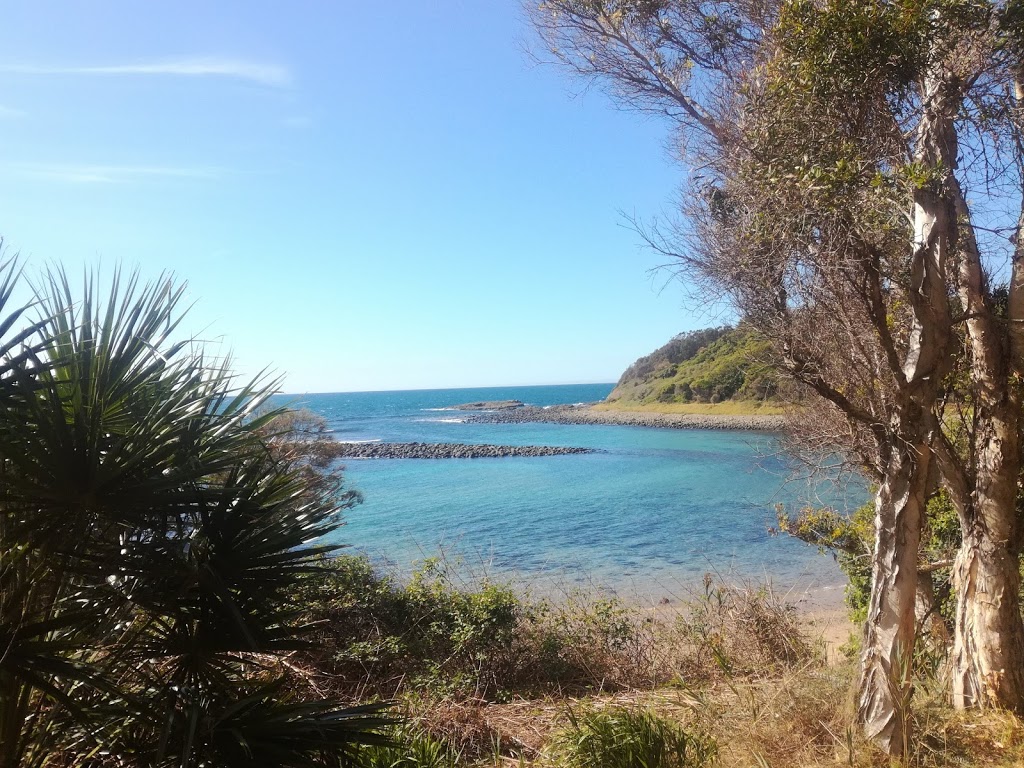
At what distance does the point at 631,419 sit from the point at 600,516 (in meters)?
47.2

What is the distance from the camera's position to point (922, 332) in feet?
13.7

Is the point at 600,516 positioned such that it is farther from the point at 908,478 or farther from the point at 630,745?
the point at 630,745

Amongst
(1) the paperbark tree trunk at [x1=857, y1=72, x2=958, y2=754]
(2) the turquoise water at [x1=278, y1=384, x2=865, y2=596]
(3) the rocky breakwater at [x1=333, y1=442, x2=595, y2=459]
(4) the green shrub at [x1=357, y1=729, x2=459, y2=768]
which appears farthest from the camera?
(3) the rocky breakwater at [x1=333, y1=442, x2=595, y2=459]

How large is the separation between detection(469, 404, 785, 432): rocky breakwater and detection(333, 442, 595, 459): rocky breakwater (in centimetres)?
1404

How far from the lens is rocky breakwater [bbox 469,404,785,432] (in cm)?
5378

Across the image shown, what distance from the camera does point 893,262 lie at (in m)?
4.86

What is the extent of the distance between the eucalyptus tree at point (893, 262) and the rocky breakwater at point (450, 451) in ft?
131

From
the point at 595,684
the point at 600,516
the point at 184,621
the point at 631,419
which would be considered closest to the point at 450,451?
the point at 600,516

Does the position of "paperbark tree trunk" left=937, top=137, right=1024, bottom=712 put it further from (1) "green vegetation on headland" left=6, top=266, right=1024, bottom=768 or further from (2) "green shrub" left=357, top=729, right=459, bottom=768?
(2) "green shrub" left=357, top=729, right=459, bottom=768

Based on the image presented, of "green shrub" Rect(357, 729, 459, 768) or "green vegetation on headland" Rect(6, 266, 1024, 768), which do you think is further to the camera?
"green shrub" Rect(357, 729, 459, 768)

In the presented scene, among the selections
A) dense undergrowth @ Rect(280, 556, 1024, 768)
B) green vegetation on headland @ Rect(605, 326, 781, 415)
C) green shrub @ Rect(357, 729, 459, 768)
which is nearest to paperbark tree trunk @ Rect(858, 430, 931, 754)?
dense undergrowth @ Rect(280, 556, 1024, 768)

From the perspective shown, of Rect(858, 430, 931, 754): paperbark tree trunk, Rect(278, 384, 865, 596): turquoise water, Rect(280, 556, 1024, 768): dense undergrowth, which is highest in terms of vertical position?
Rect(858, 430, 931, 754): paperbark tree trunk

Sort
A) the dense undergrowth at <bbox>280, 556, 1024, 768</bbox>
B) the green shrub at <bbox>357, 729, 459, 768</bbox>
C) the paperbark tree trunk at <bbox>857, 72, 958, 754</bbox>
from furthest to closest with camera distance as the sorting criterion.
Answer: the paperbark tree trunk at <bbox>857, 72, 958, 754</bbox>, the dense undergrowth at <bbox>280, 556, 1024, 768</bbox>, the green shrub at <bbox>357, 729, 459, 768</bbox>

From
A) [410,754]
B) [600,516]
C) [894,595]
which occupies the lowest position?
[600,516]
